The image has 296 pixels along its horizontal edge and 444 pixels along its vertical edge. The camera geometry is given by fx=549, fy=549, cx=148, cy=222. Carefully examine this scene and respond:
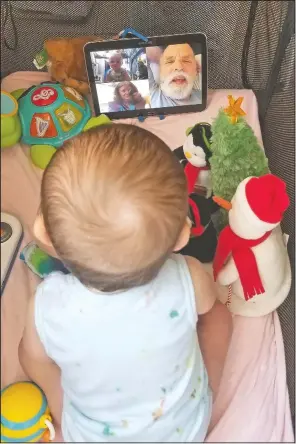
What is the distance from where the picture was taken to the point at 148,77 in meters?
0.89

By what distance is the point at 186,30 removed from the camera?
0.85 meters

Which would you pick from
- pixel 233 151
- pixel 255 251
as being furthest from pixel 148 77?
pixel 255 251

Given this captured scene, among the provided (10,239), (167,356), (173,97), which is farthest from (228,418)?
(173,97)

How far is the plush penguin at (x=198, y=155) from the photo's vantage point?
780mm

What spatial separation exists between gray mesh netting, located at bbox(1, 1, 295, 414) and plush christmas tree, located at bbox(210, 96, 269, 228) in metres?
0.10

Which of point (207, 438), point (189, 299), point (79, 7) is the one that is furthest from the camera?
point (79, 7)

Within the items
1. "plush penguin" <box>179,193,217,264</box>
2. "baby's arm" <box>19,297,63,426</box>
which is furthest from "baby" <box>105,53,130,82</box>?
"baby's arm" <box>19,297,63,426</box>

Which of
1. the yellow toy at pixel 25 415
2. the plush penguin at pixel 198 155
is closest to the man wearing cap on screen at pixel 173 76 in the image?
the plush penguin at pixel 198 155

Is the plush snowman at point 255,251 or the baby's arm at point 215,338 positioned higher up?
the plush snowman at point 255,251

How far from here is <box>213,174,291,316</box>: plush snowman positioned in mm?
650

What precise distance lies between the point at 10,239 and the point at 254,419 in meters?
0.40

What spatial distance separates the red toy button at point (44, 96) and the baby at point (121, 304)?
35 centimetres

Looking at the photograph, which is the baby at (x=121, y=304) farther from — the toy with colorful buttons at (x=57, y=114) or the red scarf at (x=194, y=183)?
the toy with colorful buttons at (x=57, y=114)

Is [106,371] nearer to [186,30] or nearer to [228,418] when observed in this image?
[228,418]
